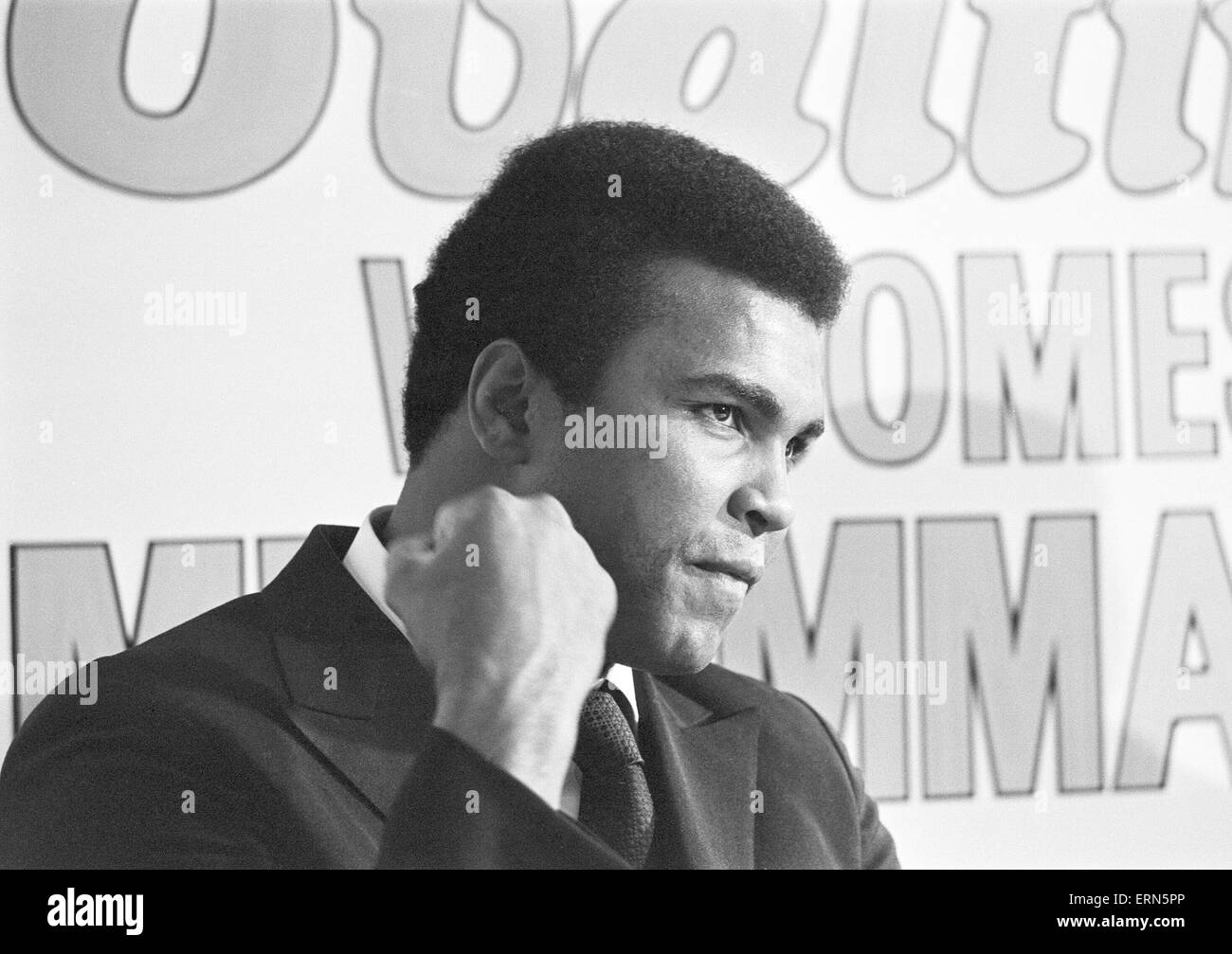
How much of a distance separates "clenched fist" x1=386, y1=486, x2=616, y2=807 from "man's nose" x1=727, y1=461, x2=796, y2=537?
230mm

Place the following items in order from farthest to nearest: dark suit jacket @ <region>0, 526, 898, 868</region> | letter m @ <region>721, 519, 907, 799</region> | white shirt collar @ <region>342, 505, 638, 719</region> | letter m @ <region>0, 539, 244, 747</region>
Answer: letter m @ <region>721, 519, 907, 799</region> → letter m @ <region>0, 539, 244, 747</region> → white shirt collar @ <region>342, 505, 638, 719</region> → dark suit jacket @ <region>0, 526, 898, 868</region>

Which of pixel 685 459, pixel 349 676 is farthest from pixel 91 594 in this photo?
pixel 685 459

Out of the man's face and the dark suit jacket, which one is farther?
the man's face

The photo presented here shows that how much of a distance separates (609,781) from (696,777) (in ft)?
0.46

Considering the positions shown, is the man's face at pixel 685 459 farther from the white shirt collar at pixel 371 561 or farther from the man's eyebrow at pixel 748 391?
the white shirt collar at pixel 371 561

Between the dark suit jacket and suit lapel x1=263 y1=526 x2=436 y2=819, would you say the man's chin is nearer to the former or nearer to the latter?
the dark suit jacket

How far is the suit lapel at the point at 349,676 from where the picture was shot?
163 cm

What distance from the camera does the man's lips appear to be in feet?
5.86

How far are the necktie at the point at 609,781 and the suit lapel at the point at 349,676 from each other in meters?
0.23

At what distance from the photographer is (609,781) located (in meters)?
1.74

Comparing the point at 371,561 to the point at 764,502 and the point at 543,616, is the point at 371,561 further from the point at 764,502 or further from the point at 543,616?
the point at 764,502

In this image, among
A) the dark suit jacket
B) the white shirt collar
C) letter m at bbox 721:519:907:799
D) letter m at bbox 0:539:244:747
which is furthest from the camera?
letter m at bbox 721:519:907:799

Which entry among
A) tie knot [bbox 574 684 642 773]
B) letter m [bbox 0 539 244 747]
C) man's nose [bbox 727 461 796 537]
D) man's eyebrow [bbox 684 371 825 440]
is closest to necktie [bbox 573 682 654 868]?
tie knot [bbox 574 684 642 773]

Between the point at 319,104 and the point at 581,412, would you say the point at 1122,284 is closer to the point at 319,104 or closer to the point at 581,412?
the point at 581,412
